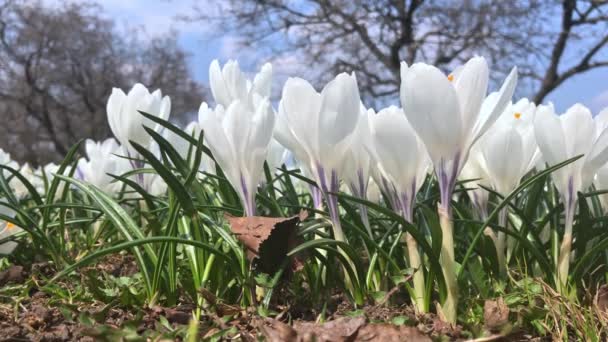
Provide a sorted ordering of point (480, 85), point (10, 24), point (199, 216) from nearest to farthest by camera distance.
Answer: point (480, 85), point (199, 216), point (10, 24)

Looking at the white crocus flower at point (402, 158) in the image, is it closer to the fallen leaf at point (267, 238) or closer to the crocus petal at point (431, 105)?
the crocus petal at point (431, 105)

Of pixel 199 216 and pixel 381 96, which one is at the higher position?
pixel 199 216

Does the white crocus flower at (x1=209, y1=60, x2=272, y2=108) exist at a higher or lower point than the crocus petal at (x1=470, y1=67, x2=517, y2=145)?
higher

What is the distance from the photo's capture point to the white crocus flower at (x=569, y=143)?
1.10 metres

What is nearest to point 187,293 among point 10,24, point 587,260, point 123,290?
point 123,290

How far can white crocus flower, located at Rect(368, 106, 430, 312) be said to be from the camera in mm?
988

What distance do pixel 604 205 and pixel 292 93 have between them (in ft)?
2.79

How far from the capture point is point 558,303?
105cm

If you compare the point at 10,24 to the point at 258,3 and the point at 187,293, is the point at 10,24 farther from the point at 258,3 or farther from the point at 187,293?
the point at 187,293

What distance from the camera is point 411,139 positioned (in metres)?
1.00

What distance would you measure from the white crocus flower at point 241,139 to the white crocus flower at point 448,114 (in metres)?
0.27

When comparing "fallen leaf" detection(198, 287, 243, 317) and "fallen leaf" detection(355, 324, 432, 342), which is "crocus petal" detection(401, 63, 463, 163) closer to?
"fallen leaf" detection(355, 324, 432, 342)

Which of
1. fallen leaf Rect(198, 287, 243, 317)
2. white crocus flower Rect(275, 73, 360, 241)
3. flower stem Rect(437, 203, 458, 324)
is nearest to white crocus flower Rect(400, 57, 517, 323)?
flower stem Rect(437, 203, 458, 324)

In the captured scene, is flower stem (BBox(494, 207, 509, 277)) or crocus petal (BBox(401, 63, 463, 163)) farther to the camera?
flower stem (BBox(494, 207, 509, 277))
